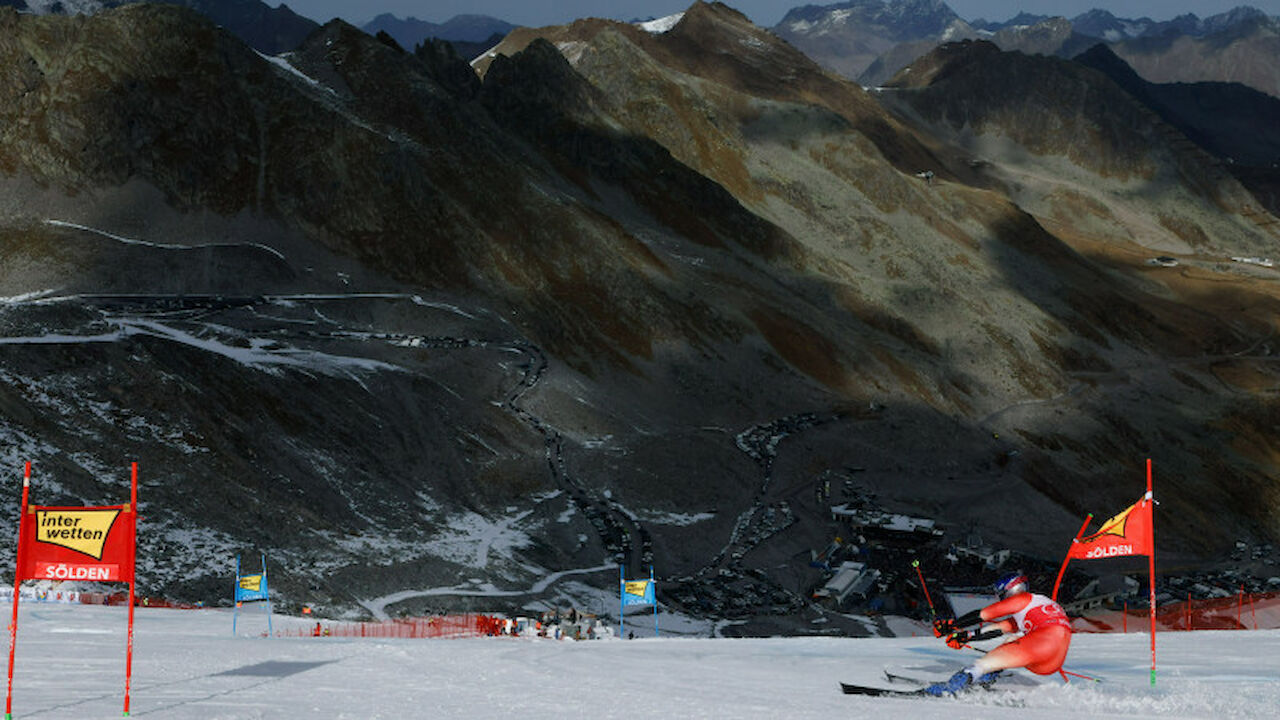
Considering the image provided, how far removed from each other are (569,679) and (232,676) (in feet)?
17.2

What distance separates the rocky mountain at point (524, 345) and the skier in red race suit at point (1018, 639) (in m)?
38.4

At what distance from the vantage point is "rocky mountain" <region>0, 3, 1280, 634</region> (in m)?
63.9

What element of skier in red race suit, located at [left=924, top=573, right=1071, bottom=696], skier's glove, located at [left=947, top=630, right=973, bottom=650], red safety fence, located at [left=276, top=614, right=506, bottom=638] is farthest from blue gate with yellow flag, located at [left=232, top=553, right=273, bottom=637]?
skier in red race suit, located at [left=924, top=573, right=1071, bottom=696]

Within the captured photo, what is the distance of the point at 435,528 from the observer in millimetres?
67625

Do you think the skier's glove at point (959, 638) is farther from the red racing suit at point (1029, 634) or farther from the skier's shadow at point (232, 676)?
the skier's shadow at point (232, 676)

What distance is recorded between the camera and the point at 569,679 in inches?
786

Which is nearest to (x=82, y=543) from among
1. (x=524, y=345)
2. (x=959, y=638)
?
(x=959, y=638)

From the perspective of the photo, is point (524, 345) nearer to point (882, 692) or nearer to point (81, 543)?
point (882, 692)

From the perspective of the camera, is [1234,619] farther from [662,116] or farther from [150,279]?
[662,116]

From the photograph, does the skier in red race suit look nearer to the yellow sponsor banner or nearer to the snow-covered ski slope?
the snow-covered ski slope

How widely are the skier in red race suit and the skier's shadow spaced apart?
1001cm

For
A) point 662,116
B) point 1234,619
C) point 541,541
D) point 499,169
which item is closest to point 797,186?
point 662,116

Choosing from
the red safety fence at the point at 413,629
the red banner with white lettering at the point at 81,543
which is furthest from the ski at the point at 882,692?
the red safety fence at the point at 413,629

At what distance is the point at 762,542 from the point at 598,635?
38.0 meters
